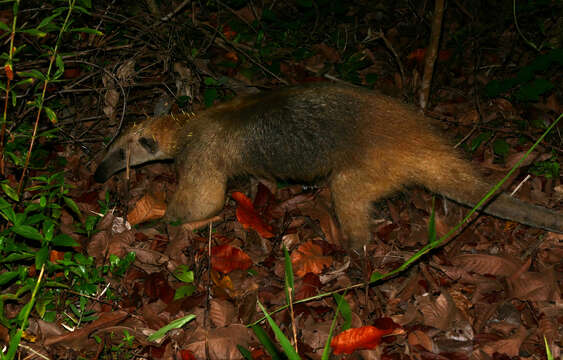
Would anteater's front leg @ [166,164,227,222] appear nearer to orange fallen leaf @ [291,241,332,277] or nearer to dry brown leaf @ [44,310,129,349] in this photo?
orange fallen leaf @ [291,241,332,277]

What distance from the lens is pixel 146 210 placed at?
539 cm

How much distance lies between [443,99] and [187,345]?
4.44m

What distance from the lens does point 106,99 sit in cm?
591

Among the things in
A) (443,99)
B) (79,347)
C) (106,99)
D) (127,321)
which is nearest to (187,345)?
(127,321)

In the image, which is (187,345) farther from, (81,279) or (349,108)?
(349,108)

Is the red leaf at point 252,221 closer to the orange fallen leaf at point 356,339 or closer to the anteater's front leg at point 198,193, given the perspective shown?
the anteater's front leg at point 198,193

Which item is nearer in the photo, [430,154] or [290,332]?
[290,332]

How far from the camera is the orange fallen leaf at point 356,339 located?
3645 mm

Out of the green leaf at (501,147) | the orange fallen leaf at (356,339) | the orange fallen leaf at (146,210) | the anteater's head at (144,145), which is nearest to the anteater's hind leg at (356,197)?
the orange fallen leaf at (356,339)

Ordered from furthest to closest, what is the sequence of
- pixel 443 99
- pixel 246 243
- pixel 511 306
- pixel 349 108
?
pixel 443 99 → pixel 246 243 → pixel 349 108 → pixel 511 306

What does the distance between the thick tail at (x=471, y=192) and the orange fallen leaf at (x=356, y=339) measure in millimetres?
1338

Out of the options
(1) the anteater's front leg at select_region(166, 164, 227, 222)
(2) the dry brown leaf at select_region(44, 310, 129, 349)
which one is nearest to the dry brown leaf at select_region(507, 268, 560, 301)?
(1) the anteater's front leg at select_region(166, 164, 227, 222)

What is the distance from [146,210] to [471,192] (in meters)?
3.29

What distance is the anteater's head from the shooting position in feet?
17.6
